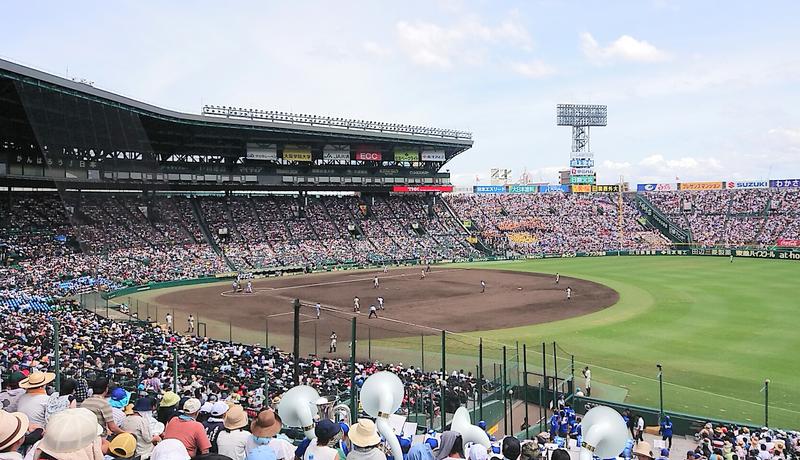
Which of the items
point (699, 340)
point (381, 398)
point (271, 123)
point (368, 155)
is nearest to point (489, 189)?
point (368, 155)

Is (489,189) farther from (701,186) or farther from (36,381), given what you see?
(36,381)

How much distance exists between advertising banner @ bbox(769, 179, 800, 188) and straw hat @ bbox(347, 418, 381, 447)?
103 m

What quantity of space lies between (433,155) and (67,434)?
81.4m

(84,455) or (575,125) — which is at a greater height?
(575,125)

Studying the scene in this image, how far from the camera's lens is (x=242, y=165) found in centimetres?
7269

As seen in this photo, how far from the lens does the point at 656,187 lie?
98000 mm

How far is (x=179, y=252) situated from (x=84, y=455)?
5888 centimetres

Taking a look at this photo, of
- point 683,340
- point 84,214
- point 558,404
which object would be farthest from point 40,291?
point 683,340

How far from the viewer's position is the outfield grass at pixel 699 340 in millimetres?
20078

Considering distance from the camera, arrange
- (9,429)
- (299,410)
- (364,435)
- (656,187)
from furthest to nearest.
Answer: (656,187), (299,410), (364,435), (9,429)

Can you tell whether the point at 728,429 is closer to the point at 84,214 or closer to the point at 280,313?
the point at 280,313

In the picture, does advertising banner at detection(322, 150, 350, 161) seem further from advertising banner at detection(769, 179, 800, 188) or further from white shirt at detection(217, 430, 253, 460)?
white shirt at detection(217, 430, 253, 460)

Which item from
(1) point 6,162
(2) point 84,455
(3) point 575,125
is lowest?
(2) point 84,455

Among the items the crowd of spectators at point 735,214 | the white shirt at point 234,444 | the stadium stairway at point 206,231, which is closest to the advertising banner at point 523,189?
the crowd of spectators at point 735,214
